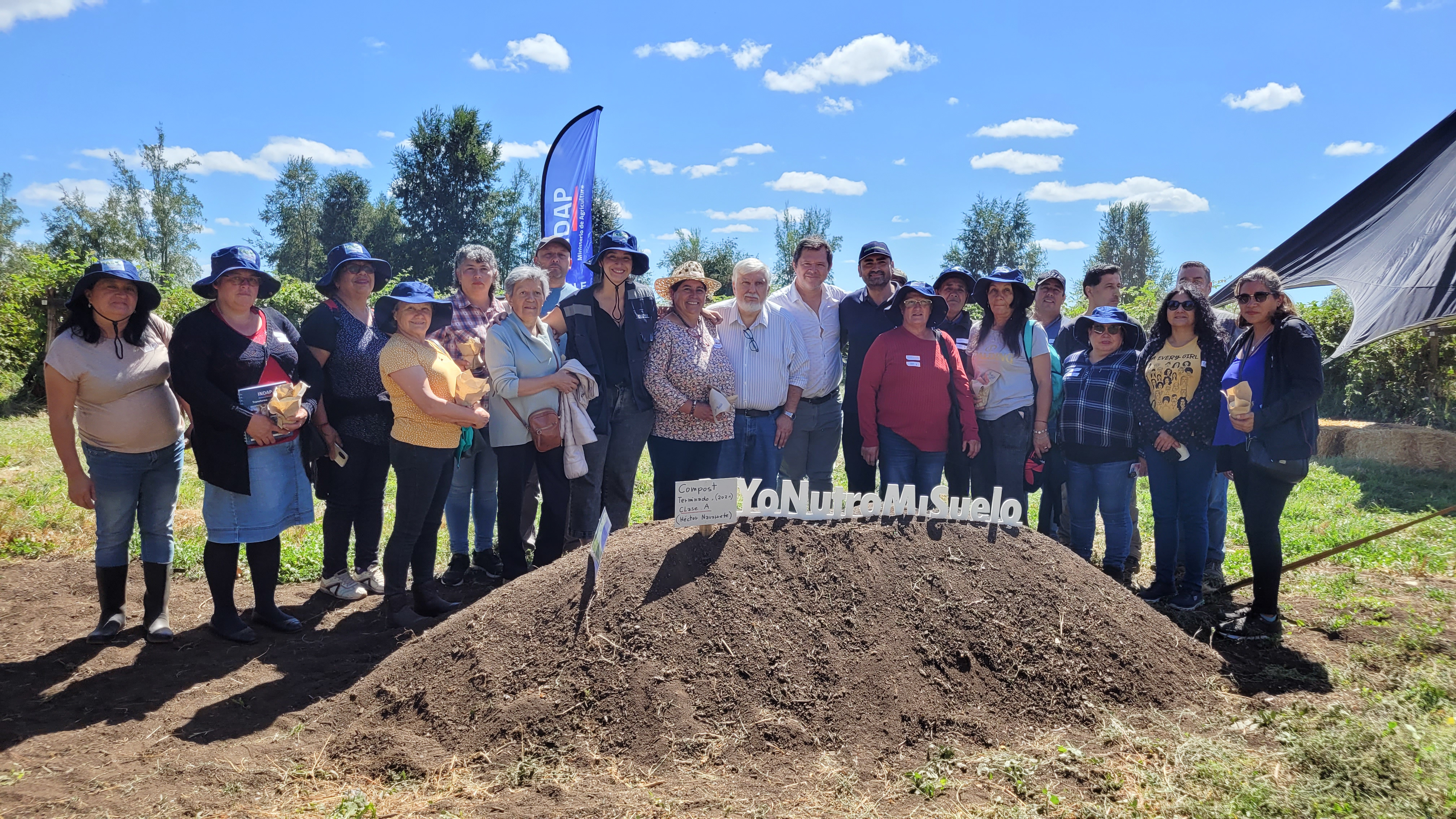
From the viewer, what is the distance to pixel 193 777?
298 cm

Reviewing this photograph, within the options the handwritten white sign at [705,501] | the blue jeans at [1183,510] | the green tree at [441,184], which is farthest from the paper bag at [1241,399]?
the green tree at [441,184]

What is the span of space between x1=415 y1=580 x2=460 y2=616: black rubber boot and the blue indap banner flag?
6025mm

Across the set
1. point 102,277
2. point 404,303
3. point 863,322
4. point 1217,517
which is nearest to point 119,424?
point 102,277

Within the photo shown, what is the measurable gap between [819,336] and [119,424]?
3.96m

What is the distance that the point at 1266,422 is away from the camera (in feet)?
13.9

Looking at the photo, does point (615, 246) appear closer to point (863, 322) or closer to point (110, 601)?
point (863, 322)

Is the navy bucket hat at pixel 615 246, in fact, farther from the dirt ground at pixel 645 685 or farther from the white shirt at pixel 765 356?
the dirt ground at pixel 645 685

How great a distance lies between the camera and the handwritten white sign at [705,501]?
3875 millimetres

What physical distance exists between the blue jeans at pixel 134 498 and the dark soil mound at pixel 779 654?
5.31 ft

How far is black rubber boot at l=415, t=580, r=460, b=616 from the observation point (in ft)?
15.2

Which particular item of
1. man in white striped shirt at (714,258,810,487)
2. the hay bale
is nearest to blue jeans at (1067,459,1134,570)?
man in white striped shirt at (714,258,810,487)

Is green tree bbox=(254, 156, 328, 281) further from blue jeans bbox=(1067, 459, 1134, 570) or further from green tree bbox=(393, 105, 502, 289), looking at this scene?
blue jeans bbox=(1067, 459, 1134, 570)

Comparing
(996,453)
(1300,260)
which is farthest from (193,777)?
(1300,260)

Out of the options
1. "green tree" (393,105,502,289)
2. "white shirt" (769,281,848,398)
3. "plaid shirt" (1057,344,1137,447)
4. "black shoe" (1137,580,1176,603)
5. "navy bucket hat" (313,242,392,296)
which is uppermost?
"green tree" (393,105,502,289)
